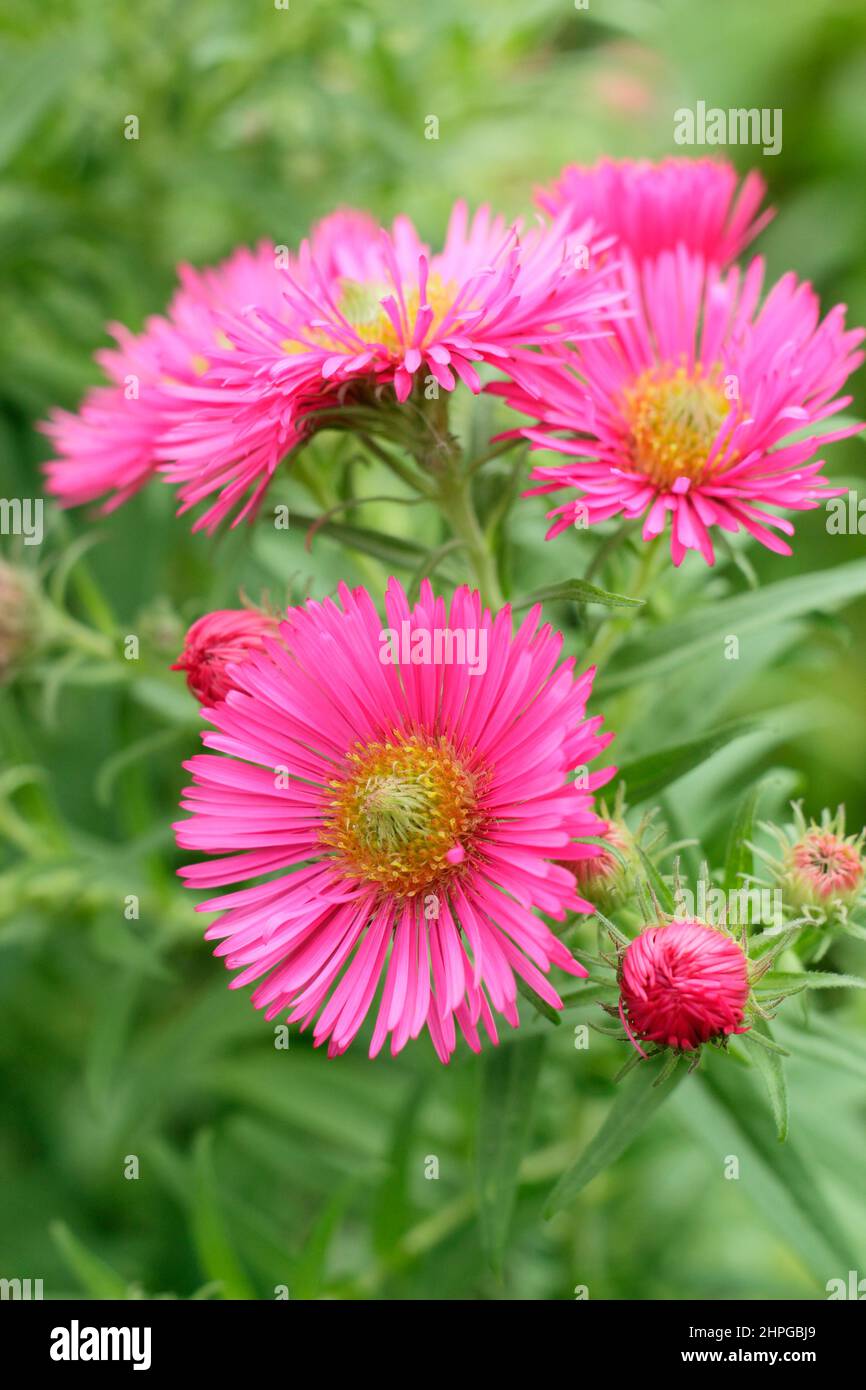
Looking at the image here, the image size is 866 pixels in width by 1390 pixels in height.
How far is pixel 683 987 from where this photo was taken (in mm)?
777

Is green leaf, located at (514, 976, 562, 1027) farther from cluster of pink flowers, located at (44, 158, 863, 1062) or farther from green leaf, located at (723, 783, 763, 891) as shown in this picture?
green leaf, located at (723, 783, 763, 891)

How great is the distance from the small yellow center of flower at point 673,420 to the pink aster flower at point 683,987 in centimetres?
33

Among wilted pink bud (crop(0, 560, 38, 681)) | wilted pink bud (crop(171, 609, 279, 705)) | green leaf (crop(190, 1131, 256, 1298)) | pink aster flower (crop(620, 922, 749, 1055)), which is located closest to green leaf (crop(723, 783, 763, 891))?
pink aster flower (crop(620, 922, 749, 1055))

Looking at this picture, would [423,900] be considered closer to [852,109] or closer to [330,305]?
[330,305]

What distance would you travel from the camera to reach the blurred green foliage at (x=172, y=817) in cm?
125

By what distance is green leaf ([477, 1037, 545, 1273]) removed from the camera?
1004mm

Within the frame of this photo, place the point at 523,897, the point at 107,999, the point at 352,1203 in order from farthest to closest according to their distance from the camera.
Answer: the point at 352,1203 < the point at 107,999 < the point at 523,897

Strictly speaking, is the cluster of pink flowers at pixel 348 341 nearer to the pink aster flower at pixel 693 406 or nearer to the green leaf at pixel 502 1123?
the pink aster flower at pixel 693 406

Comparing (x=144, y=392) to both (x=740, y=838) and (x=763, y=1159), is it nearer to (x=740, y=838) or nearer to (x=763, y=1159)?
(x=740, y=838)

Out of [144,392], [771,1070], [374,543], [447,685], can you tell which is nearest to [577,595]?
[447,685]

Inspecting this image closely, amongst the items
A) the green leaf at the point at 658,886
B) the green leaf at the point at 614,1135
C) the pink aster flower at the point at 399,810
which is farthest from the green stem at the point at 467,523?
the green leaf at the point at 614,1135
